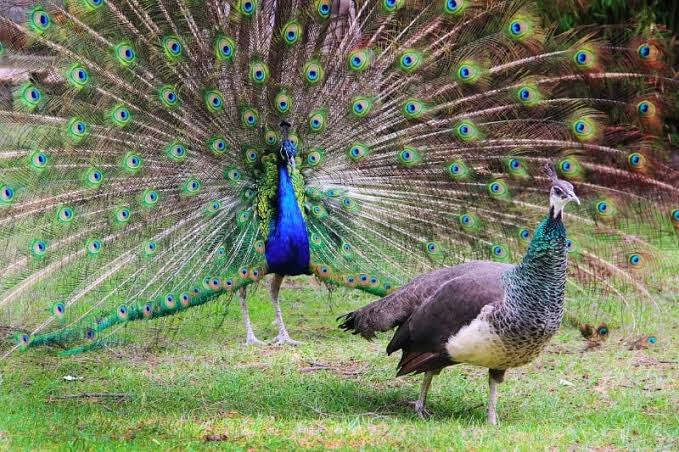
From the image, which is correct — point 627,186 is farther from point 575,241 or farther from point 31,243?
point 31,243

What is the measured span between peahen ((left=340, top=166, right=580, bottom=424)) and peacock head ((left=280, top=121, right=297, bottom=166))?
4.36 feet

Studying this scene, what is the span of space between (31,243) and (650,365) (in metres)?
3.79

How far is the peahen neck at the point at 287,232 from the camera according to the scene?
20.2 feet

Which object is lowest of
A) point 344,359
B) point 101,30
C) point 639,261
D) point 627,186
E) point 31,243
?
point 344,359

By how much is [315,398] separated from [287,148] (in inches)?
59.7

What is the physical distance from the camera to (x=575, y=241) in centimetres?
590

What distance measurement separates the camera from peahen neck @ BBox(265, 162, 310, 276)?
6.15m

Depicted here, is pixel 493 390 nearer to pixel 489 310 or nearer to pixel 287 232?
pixel 489 310

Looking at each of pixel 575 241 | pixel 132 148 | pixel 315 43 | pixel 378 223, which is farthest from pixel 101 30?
pixel 575 241

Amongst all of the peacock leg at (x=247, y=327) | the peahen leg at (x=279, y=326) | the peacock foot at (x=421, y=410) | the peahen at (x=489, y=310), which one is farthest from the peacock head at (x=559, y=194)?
the peacock leg at (x=247, y=327)

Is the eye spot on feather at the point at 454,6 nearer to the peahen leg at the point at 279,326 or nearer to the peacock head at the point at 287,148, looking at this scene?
the peacock head at the point at 287,148

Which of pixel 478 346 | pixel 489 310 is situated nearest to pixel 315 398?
pixel 478 346

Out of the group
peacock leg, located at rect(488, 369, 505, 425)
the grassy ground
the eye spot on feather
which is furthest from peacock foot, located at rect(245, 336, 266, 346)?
the eye spot on feather

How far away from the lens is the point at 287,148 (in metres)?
5.95
